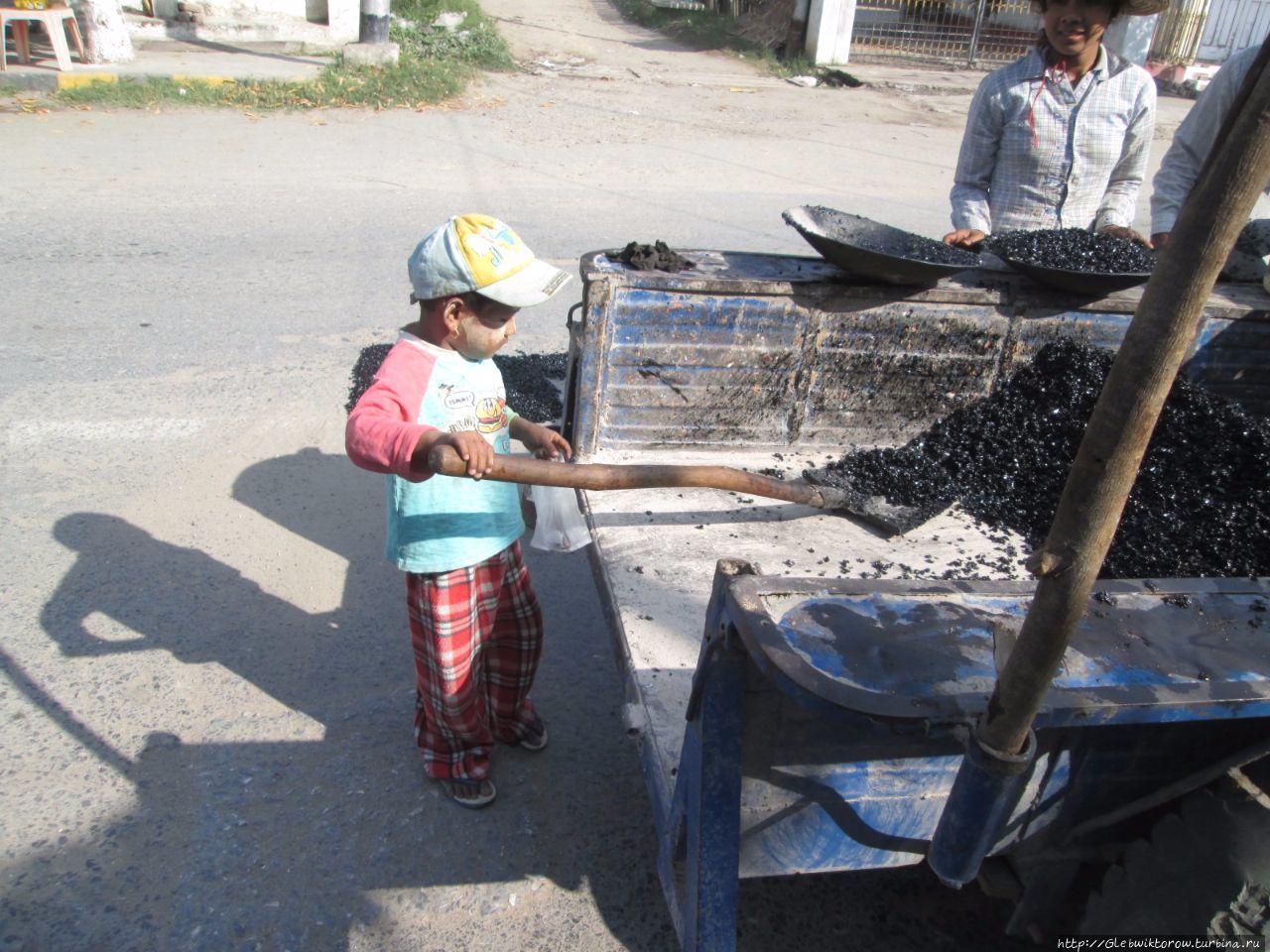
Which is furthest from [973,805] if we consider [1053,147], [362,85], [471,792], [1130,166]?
[362,85]

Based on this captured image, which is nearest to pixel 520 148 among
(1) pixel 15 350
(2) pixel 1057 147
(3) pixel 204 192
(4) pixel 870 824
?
(3) pixel 204 192

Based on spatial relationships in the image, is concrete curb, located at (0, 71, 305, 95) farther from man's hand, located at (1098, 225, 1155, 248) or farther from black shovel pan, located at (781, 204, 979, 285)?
man's hand, located at (1098, 225, 1155, 248)

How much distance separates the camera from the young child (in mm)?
2021

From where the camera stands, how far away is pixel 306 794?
8.16ft

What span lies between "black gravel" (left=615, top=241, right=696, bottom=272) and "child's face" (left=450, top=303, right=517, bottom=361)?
769mm

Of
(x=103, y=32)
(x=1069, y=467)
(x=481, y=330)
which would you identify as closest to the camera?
(x=481, y=330)

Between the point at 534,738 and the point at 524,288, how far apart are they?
4.33 ft

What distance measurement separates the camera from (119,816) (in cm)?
237

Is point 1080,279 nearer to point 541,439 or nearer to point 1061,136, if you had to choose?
point 1061,136

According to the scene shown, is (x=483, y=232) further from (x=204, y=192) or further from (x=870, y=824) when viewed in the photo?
(x=204, y=192)

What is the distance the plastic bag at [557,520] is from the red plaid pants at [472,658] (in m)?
0.28

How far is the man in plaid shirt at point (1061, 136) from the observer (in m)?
3.42

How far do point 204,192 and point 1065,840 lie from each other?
716 cm

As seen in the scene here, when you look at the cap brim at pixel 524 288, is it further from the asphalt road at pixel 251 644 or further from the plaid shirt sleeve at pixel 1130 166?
the plaid shirt sleeve at pixel 1130 166
